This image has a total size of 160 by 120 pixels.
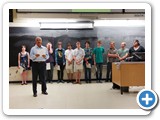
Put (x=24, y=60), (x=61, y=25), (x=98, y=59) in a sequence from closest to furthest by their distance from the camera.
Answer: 1. (x=24, y=60)
2. (x=61, y=25)
3. (x=98, y=59)

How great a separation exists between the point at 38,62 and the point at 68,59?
24.8 inches

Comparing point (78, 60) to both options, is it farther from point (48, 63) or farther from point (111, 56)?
point (111, 56)

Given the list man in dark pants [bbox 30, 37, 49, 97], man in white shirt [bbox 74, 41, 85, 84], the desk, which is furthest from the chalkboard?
man in dark pants [bbox 30, 37, 49, 97]

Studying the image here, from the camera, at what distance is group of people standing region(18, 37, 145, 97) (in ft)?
9.93

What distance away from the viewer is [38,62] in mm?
3002

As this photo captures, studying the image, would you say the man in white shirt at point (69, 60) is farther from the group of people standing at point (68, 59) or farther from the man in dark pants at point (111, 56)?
the man in dark pants at point (111, 56)

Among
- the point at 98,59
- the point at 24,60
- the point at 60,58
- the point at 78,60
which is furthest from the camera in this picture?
the point at 98,59

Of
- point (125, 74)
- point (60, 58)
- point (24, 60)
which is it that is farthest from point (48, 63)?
point (125, 74)

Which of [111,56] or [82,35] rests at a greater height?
[82,35]

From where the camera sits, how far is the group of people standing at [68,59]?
3.03m

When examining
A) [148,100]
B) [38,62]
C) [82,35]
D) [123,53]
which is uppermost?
[82,35]
